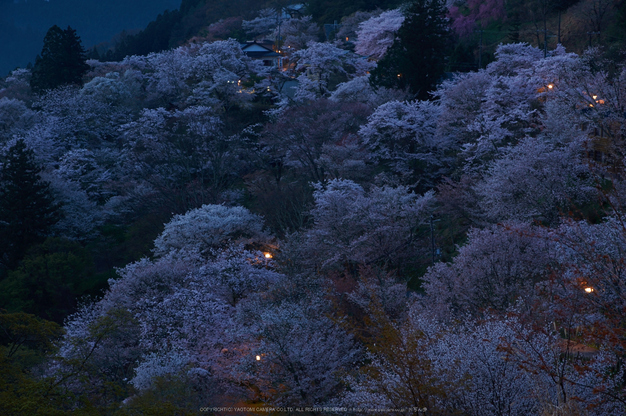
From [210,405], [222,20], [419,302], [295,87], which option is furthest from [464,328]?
[222,20]

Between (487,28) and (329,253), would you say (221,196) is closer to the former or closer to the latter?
(329,253)

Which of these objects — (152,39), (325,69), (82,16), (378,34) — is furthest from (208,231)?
(82,16)

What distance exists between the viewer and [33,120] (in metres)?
49.5

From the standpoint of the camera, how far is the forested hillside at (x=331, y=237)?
10961 millimetres

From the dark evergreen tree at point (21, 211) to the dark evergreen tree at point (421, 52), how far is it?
23.6 m

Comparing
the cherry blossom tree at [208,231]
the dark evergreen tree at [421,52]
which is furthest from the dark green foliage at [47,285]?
the dark evergreen tree at [421,52]

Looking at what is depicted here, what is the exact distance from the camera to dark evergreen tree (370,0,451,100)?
113 feet

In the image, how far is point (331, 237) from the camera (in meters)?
25.4

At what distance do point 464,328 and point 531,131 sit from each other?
15663 millimetres

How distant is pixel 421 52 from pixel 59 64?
39.1m

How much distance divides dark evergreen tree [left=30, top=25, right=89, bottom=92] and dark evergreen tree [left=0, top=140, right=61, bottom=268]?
22.5m

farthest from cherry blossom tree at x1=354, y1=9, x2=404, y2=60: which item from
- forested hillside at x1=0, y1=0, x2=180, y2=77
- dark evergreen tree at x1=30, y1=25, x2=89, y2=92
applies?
forested hillside at x1=0, y1=0, x2=180, y2=77

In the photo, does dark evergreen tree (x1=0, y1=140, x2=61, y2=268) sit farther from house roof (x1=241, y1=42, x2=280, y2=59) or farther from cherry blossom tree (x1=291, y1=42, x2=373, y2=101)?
house roof (x1=241, y1=42, x2=280, y2=59)

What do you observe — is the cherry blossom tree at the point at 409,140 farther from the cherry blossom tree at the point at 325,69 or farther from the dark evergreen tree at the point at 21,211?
the dark evergreen tree at the point at 21,211
